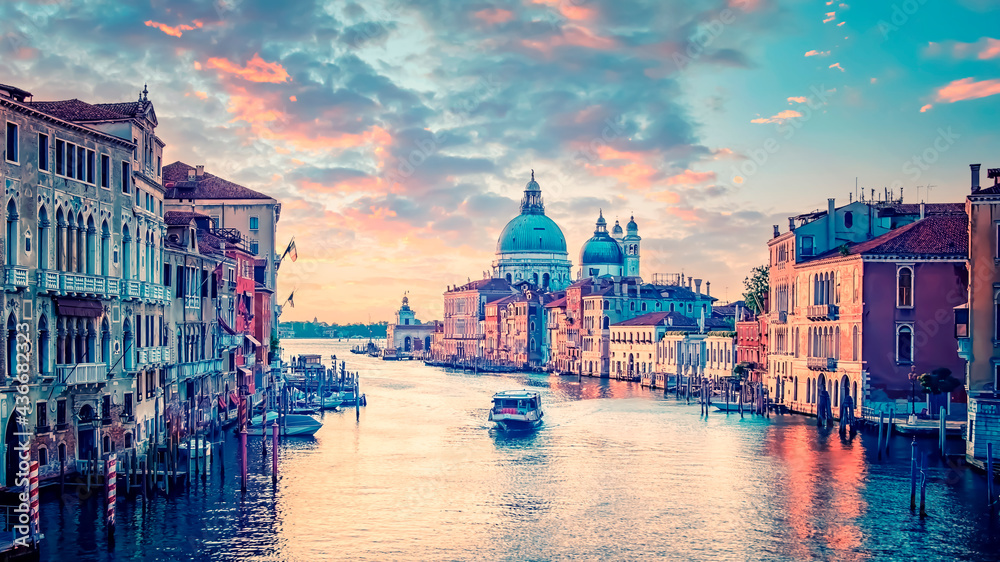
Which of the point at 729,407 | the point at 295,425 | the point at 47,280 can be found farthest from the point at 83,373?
the point at 729,407

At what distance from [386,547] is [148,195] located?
1269 centimetres

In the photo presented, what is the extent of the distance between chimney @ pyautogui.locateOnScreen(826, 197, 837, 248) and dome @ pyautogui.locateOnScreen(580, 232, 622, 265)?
267 ft

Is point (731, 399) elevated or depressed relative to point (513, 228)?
depressed

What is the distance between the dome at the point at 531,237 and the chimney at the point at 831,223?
94.8 metres

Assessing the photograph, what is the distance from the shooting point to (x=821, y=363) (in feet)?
152

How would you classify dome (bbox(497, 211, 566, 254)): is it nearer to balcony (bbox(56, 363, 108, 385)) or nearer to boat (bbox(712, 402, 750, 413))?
boat (bbox(712, 402, 750, 413))

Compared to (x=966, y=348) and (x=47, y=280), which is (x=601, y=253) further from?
(x=47, y=280)

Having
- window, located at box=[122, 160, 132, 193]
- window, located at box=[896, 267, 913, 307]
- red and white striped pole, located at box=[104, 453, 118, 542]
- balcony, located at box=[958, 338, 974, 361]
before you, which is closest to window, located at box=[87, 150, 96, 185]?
window, located at box=[122, 160, 132, 193]

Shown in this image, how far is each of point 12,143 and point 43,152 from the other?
1.11m

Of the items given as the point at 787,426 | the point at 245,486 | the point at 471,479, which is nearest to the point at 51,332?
the point at 245,486

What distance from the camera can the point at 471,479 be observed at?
31.8 metres

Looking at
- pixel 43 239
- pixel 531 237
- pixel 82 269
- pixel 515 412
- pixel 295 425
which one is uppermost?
pixel 531 237

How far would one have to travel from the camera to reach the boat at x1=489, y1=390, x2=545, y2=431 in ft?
148

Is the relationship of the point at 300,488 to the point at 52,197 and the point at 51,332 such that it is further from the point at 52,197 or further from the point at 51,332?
the point at 52,197
